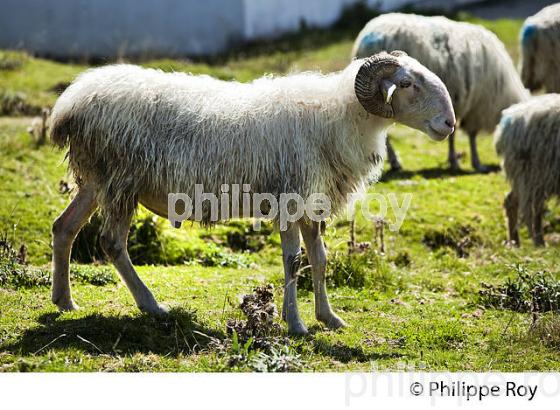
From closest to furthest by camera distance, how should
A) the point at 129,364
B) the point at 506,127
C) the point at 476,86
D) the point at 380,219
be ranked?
the point at 129,364
the point at 380,219
the point at 506,127
the point at 476,86

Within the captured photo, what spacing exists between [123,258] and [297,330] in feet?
5.19

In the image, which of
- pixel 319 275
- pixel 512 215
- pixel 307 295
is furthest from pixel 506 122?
pixel 319 275

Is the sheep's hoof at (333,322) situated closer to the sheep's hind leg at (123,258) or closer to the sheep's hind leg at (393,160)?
the sheep's hind leg at (123,258)

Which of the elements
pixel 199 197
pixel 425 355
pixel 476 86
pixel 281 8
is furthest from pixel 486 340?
pixel 281 8

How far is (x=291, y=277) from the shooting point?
7363 mm

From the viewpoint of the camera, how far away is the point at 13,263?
8.49 meters

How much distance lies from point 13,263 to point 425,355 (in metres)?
3.97

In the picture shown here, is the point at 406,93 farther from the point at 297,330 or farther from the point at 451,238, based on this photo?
the point at 451,238

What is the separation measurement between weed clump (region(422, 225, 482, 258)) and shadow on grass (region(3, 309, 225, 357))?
4.23 meters

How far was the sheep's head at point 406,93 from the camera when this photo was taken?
7152mm

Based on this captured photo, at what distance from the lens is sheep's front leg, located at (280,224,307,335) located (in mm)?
7277

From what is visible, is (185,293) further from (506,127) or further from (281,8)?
(281,8)

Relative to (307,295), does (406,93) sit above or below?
above

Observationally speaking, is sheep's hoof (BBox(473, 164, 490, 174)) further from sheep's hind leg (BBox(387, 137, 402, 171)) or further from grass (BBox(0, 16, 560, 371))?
sheep's hind leg (BBox(387, 137, 402, 171))
